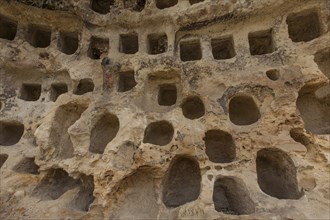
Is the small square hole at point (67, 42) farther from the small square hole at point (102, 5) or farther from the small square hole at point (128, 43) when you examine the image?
the small square hole at point (128, 43)

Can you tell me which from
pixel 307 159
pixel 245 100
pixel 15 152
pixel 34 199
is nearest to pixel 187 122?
pixel 245 100

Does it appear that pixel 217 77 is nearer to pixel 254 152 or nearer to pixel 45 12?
pixel 254 152

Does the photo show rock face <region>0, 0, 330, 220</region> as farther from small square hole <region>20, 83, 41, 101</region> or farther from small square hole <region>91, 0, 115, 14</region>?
small square hole <region>91, 0, 115, 14</region>

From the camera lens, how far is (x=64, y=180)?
13.5 ft

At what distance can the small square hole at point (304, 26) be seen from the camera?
4184mm

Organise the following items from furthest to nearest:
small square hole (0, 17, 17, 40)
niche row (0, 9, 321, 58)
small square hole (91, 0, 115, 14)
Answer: small square hole (91, 0, 115, 14)
small square hole (0, 17, 17, 40)
niche row (0, 9, 321, 58)

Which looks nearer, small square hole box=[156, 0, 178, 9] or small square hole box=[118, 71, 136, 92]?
small square hole box=[118, 71, 136, 92]

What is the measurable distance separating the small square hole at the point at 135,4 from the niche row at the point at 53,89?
159 cm

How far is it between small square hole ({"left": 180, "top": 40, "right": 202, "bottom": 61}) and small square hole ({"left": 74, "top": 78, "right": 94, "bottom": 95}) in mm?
1628

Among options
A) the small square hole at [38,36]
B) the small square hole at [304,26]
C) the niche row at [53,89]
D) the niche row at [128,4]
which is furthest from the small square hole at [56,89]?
the small square hole at [304,26]

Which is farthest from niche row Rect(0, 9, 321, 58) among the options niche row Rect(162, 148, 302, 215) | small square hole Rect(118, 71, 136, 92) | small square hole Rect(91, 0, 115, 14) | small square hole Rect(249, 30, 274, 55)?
niche row Rect(162, 148, 302, 215)

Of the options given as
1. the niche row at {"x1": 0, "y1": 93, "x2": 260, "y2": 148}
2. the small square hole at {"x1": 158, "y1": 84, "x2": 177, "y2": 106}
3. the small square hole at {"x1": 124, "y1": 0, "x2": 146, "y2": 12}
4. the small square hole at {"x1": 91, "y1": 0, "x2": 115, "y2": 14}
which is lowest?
the niche row at {"x1": 0, "y1": 93, "x2": 260, "y2": 148}

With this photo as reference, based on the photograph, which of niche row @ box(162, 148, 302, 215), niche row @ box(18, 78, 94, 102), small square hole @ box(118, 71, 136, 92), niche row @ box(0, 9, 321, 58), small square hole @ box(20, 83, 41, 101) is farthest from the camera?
small square hole @ box(20, 83, 41, 101)

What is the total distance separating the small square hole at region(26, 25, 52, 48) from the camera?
16.7 feet
